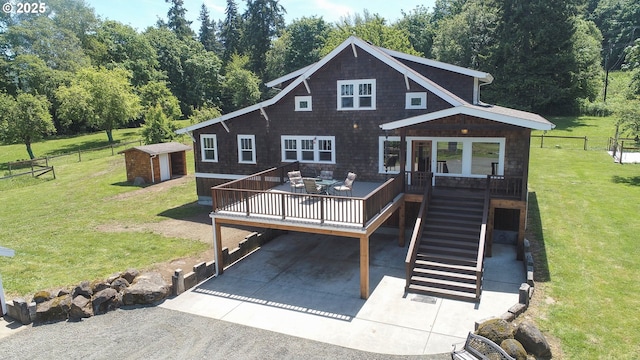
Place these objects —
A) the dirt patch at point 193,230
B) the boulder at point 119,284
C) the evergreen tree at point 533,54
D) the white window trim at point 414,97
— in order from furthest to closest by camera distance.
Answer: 1. the evergreen tree at point 533,54
2. the white window trim at point 414,97
3. the dirt patch at point 193,230
4. the boulder at point 119,284

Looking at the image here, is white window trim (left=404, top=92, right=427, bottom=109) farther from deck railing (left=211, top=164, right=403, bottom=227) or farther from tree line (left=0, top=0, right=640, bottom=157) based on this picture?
tree line (left=0, top=0, right=640, bottom=157)

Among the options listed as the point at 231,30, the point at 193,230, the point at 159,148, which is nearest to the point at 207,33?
the point at 231,30

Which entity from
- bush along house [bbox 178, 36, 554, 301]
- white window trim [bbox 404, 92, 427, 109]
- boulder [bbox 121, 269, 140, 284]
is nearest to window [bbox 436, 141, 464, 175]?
bush along house [bbox 178, 36, 554, 301]

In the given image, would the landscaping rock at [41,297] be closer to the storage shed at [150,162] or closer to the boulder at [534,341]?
the boulder at [534,341]

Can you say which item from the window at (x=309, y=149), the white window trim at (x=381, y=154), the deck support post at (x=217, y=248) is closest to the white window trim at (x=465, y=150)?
the white window trim at (x=381, y=154)

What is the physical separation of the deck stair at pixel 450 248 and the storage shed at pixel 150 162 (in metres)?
18.8

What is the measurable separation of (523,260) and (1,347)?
14.4 metres

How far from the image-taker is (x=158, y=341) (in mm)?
9383

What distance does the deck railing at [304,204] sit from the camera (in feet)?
38.8

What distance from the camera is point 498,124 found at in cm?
1306

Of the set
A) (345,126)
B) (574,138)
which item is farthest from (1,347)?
(574,138)

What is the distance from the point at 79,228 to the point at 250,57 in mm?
54383

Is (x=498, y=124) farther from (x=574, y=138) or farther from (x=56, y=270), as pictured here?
(x=574, y=138)

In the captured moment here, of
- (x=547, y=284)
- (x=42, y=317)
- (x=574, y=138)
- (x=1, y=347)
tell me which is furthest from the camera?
(x=574, y=138)
